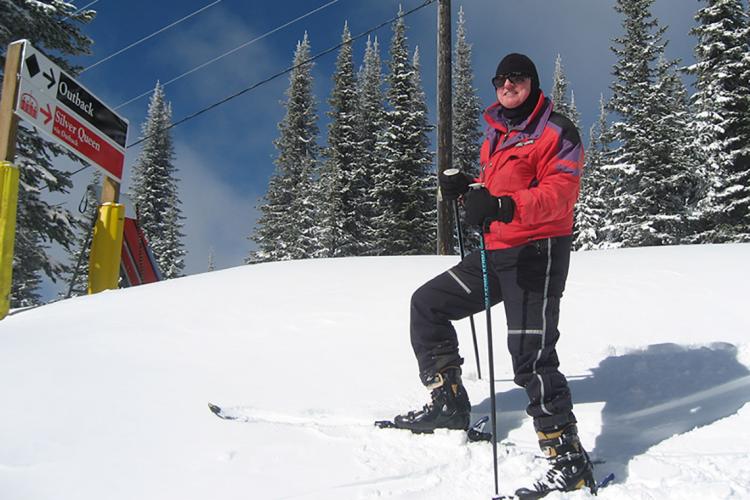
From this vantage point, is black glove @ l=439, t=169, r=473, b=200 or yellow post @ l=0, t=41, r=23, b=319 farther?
yellow post @ l=0, t=41, r=23, b=319

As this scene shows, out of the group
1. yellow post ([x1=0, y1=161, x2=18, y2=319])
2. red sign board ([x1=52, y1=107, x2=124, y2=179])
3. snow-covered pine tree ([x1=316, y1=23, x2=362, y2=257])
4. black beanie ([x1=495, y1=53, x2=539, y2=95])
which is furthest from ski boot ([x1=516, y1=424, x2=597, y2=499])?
snow-covered pine tree ([x1=316, y1=23, x2=362, y2=257])

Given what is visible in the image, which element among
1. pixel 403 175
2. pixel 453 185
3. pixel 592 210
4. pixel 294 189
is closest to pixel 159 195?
pixel 294 189

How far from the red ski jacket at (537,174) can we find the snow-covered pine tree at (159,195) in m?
34.8

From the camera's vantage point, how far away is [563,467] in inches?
88.5

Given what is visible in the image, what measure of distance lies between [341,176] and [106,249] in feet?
78.7

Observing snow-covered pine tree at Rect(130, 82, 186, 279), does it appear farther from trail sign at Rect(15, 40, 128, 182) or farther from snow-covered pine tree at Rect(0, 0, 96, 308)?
trail sign at Rect(15, 40, 128, 182)

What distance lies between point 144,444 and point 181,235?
3931cm

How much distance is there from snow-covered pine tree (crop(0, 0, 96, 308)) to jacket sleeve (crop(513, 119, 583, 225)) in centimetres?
1434

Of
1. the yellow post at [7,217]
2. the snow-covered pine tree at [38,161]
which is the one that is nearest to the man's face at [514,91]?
the yellow post at [7,217]

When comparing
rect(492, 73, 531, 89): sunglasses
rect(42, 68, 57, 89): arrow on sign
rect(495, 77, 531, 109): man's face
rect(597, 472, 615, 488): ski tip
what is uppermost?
rect(42, 68, 57, 89): arrow on sign

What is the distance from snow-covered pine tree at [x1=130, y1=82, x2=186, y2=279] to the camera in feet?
115

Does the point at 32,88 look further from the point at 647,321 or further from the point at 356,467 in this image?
the point at 647,321

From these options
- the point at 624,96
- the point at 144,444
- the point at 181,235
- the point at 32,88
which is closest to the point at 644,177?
the point at 624,96

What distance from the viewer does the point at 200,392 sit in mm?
3203
